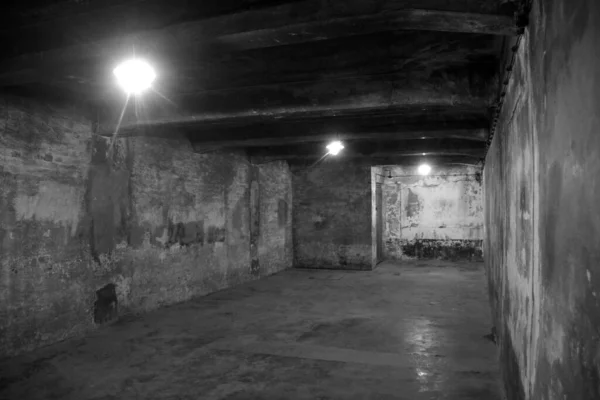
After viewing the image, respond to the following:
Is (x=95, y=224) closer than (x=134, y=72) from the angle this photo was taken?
No

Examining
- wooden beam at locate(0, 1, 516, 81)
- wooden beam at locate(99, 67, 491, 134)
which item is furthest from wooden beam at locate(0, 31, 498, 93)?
wooden beam at locate(0, 1, 516, 81)

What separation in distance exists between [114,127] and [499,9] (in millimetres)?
4799

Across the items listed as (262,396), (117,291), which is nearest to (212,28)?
(262,396)

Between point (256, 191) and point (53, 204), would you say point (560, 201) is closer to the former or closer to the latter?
point (53, 204)

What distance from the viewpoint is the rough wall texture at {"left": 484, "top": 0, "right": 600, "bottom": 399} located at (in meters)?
1.09

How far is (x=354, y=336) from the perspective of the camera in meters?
5.46

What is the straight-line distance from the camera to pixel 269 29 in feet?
8.96

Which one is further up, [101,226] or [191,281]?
[101,226]

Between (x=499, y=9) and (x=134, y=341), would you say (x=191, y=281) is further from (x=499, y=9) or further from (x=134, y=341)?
(x=499, y=9)

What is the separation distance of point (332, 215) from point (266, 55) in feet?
26.4

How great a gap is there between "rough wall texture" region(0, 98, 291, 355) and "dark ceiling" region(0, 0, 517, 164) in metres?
0.50

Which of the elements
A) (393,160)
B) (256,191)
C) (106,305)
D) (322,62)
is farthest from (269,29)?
(393,160)

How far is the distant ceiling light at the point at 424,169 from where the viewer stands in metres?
12.2

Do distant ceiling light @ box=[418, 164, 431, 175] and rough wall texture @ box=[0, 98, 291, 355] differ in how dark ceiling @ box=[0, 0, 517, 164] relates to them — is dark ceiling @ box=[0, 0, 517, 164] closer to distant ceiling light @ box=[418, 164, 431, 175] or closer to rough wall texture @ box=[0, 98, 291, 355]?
rough wall texture @ box=[0, 98, 291, 355]
